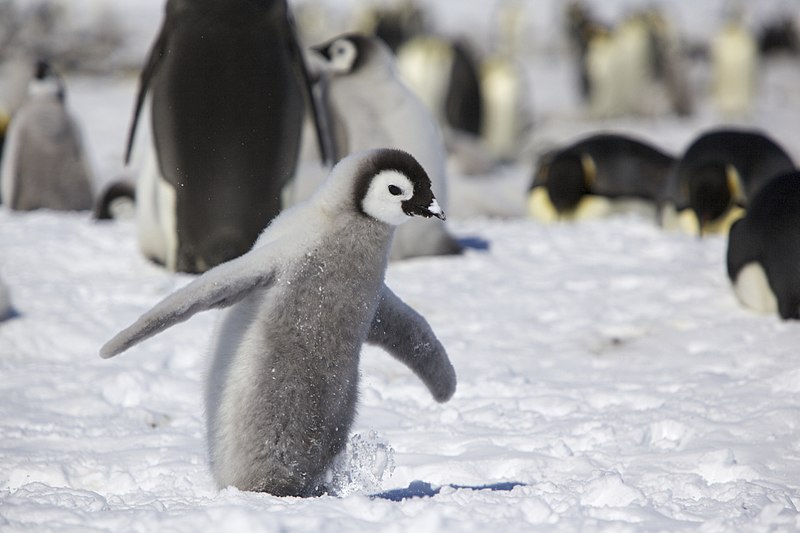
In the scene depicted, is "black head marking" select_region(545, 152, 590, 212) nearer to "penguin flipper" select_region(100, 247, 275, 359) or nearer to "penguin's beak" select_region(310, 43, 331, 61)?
"penguin's beak" select_region(310, 43, 331, 61)

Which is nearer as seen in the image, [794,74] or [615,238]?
[615,238]

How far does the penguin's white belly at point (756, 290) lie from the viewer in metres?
4.64

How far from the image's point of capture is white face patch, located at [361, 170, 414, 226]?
2527 mm

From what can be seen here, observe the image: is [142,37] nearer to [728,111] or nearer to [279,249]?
[728,111]

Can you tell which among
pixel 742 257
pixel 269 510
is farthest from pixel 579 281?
pixel 269 510

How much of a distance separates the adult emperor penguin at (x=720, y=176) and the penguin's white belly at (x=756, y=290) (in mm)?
2251

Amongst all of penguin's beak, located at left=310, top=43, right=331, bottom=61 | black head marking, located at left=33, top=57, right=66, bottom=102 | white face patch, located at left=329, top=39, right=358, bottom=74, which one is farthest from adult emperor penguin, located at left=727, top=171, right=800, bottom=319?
black head marking, located at left=33, top=57, right=66, bottom=102

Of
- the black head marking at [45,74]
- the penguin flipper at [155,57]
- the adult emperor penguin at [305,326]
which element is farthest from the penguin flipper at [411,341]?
the black head marking at [45,74]

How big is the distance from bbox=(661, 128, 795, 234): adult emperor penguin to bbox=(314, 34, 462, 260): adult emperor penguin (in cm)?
210

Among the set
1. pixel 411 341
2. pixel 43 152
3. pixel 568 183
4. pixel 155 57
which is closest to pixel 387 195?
pixel 411 341

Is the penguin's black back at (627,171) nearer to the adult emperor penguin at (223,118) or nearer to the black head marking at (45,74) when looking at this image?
the black head marking at (45,74)

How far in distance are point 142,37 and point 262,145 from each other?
2495cm

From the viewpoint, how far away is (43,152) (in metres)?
7.71

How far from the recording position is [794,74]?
25078 mm
